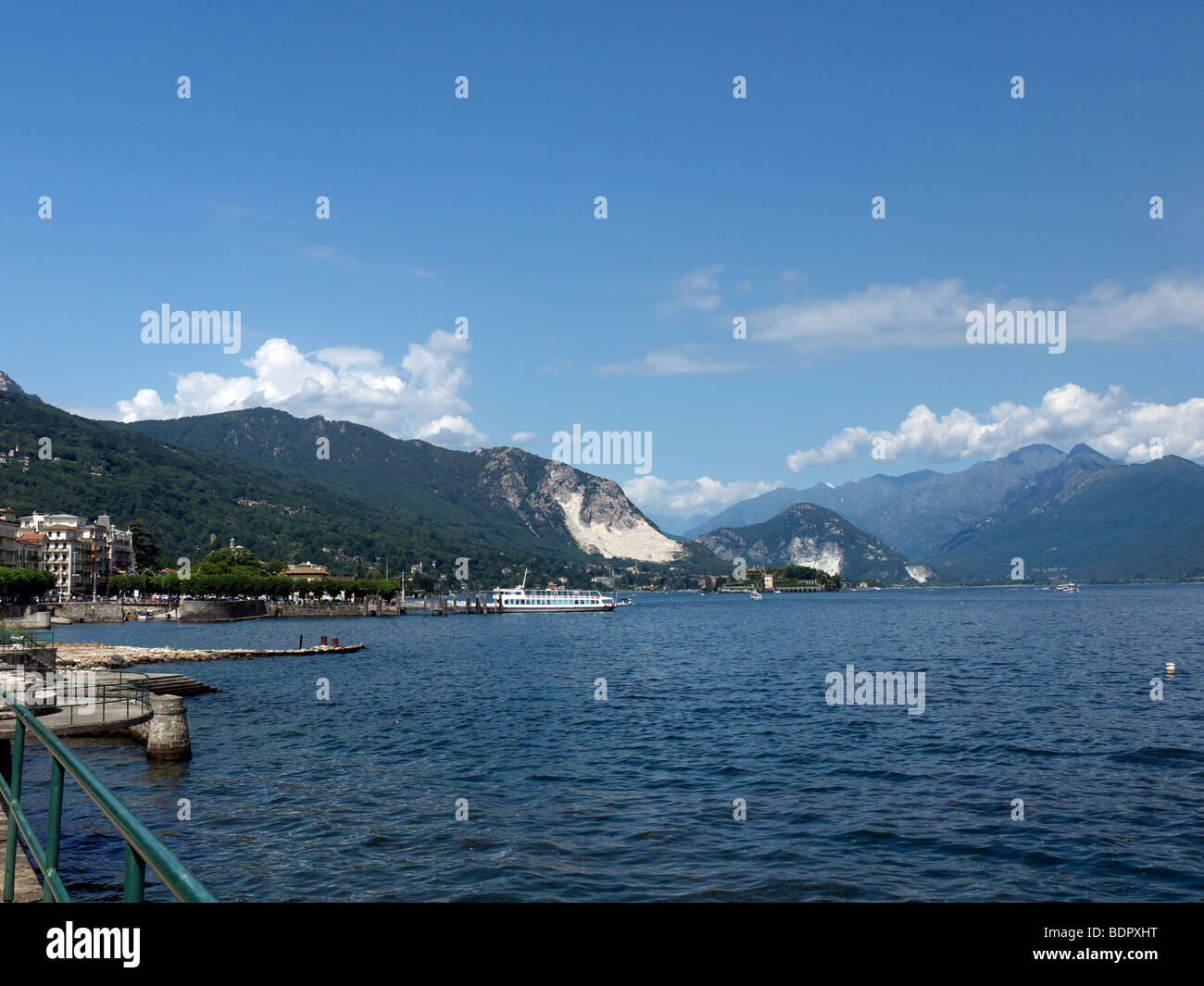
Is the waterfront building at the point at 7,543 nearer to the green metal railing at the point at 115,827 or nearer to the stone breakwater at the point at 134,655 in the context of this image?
the stone breakwater at the point at 134,655

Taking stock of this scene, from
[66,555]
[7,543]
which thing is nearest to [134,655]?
[7,543]

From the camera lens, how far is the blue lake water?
61.3 feet

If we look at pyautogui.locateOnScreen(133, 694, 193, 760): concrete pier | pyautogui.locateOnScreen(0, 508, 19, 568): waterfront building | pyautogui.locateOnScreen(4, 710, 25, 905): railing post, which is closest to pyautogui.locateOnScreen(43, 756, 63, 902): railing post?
pyautogui.locateOnScreen(4, 710, 25, 905): railing post

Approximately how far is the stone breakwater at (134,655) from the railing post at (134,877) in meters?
58.0

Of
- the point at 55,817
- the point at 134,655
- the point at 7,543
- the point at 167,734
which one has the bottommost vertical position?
the point at 134,655

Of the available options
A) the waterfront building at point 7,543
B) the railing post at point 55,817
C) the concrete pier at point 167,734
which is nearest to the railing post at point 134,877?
the railing post at point 55,817

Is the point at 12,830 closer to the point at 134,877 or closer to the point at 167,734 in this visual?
the point at 134,877

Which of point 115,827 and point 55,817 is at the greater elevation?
point 115,827

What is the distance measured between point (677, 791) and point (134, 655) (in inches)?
2377

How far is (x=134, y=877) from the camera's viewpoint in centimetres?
464

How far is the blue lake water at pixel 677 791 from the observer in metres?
18.7

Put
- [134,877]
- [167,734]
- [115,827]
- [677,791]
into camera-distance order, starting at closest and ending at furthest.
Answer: [134,877] < [115,827] < [677,791] < [167,734]

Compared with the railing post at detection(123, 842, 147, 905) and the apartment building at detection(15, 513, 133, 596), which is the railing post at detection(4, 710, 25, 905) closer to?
the railing post at detection(123, 842, 147, 905)
